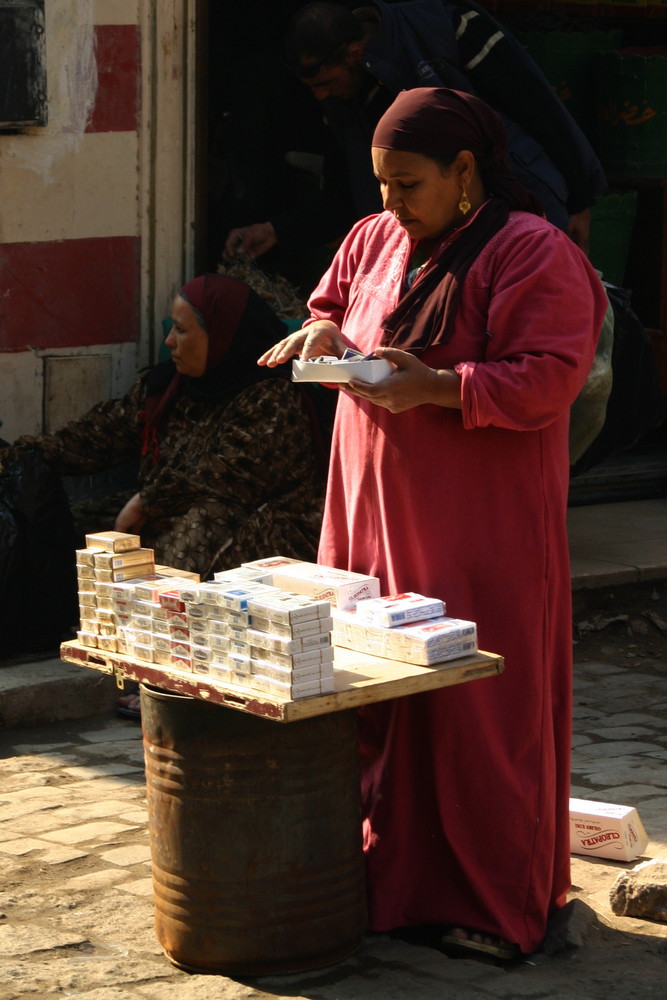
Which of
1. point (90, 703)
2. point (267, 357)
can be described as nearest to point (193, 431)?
point (90, 703)

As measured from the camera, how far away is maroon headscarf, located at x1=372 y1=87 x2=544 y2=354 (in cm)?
339

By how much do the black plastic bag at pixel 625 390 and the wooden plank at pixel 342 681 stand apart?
3.50 m

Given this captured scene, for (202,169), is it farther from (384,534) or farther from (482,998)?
A: (482,998)

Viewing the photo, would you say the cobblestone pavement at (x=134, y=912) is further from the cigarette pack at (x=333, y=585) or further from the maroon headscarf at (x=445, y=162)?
the maroon headscarf at (x=445, y=162)

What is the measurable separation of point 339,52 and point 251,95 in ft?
5.46

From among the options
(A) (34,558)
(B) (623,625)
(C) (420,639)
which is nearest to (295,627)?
(C) (420,639)

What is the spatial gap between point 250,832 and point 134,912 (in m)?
0.63

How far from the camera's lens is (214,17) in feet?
26.8

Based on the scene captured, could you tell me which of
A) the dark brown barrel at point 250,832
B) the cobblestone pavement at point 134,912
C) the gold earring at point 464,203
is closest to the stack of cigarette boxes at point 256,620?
the dark brown barrel at point 250,832

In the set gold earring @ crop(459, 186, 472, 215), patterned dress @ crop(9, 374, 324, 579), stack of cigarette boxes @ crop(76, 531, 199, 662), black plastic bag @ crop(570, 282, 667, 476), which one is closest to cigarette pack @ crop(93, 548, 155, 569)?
stack of cigarette boxes @ crop(76, 531, 199, 662)

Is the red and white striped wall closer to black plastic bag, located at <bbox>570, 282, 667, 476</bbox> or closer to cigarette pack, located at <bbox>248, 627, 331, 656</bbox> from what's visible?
black plastic bag, located at <bbox>570, 282, 667, 476</bbox>

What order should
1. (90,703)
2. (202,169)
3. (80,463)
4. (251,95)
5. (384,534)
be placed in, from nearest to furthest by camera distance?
1. (384,534)
2. (90,703)
3. (80,463)
4. (202,169)
5. (251,95)

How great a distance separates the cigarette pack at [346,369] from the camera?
3.32 m

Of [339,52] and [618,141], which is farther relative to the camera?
[618,141]
